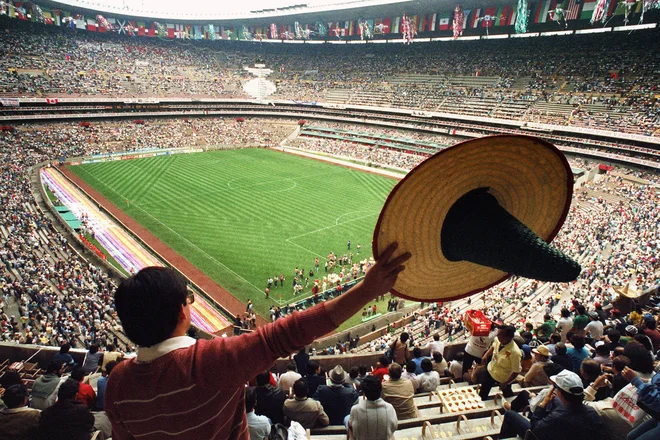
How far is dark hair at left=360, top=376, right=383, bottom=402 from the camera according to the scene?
362cm

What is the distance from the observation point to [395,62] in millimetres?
69688

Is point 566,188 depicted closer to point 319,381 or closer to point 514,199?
point 514,199

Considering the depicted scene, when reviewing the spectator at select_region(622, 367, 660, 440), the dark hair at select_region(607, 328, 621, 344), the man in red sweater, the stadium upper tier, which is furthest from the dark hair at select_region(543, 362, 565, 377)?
the stadium upper tier

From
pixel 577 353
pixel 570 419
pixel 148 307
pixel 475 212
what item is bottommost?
pixel 577 353

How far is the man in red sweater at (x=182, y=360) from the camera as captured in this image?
4.85ft

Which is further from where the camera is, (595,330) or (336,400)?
(595,330)

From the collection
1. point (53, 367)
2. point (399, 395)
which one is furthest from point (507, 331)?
point (53, 367)

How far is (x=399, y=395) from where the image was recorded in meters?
4.85

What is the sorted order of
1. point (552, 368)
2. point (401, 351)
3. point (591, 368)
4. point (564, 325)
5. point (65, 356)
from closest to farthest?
point (591, 368), point (552, 368), point (65, 356), point (401, 351), point (564, 325)

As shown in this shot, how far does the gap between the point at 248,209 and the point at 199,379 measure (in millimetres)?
29538

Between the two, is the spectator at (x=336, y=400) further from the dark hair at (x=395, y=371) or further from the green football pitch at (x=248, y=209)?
the green football pitch at (x=248, y=209)

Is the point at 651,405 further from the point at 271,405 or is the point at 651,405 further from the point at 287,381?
the point at 287,381

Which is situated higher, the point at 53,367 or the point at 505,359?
the point at 505,359

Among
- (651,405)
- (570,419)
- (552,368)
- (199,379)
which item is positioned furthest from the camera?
(552,368)
